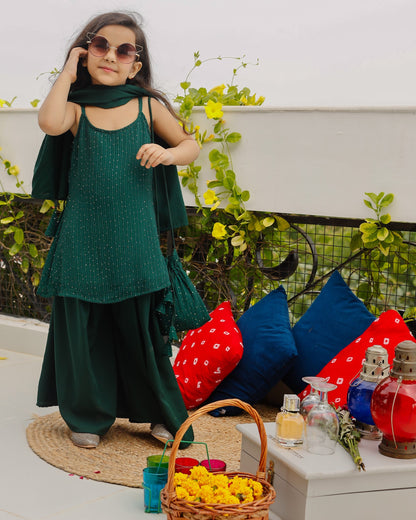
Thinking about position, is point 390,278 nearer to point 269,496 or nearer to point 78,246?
point 78,246

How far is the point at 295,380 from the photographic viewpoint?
3.08 metres

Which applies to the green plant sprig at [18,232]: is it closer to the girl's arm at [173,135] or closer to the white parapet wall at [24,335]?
the white parapet wall at [24,335]

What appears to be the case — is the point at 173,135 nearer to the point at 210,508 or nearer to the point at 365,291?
the point at 365,291

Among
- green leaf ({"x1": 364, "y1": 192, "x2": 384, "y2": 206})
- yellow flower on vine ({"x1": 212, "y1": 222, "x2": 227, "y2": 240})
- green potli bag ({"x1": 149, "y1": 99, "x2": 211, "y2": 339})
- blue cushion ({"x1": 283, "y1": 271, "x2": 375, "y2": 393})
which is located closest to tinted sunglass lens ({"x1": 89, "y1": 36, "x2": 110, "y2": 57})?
green potli bag ({"x1": 149, "y1": 99, "x2": 211, "y2": 339})

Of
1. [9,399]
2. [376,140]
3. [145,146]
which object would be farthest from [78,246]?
[376,140]

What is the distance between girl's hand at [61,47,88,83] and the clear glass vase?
55.1 inches

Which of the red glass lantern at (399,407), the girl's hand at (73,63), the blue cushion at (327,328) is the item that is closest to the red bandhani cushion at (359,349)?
the blue cushion at (327,328)

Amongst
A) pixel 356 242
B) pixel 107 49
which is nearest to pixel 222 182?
pixel 356 242

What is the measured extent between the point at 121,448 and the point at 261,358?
70 centimetres

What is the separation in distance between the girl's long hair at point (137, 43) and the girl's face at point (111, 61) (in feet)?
0.08

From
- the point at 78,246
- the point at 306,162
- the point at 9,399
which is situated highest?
the point at 306,162

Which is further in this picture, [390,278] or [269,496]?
[390,278]

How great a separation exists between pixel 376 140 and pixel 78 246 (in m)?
1.32

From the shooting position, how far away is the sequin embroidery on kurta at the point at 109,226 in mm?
→ 2557
